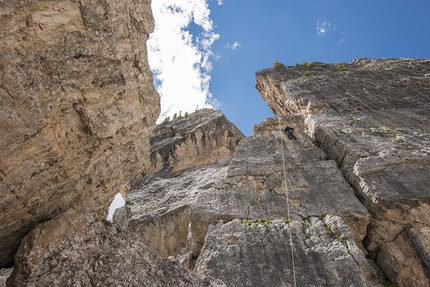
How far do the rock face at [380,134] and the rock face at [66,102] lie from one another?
39.0 ft

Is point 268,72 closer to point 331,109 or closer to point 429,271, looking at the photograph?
point 331,109

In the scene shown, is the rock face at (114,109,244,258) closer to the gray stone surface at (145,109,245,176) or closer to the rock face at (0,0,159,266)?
the gray stone surface at (145,109,245,176)

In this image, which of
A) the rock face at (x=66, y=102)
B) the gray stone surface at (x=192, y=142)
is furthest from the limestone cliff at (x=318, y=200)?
the rock face at (x=66, y=102)

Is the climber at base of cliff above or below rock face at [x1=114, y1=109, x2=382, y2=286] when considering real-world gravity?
above

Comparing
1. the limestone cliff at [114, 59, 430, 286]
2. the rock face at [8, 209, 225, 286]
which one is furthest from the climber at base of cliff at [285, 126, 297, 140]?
the rock face at [8, 209, 225, 286]

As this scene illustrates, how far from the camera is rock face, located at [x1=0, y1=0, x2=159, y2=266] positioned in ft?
18.3

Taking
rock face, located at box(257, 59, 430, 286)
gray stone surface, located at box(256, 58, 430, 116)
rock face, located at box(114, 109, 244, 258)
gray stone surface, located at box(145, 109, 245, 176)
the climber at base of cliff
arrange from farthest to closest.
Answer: gray stone surface, located at box(145, 109, 245, 176) < gray stone surface, located at box(256, 58, 430, 116) < rock face, located at box(114, 109, 244, 258) < the climber at base of cliff < rock face, located at box(257, 59, 430, 286)

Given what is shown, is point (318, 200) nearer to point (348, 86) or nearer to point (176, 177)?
point (348, 86)

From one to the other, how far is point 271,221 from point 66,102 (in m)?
10.0

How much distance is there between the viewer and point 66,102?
6766mm

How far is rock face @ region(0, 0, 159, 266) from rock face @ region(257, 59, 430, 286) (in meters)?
11.9

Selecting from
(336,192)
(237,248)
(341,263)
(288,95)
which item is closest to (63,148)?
(237,248)

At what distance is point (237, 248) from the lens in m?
11.6

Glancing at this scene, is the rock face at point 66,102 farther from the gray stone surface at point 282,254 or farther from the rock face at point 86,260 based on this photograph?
the gray stone surface at point 282,254
